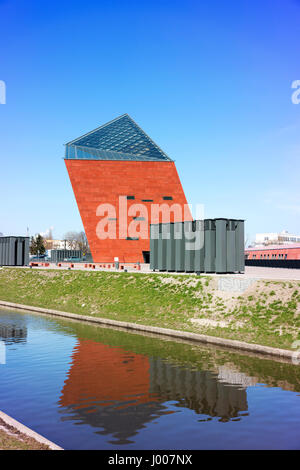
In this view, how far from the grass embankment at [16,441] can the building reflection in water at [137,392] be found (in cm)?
167

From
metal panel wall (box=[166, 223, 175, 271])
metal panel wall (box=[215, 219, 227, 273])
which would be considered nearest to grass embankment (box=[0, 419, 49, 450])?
metal panel wall (box=[215, 219, 227, 273])

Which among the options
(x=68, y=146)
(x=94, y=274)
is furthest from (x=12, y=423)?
(x=68, y=146)

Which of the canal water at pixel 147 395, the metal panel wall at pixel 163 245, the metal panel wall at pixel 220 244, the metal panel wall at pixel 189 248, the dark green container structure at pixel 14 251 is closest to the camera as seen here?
the canal water at pixel 147 395

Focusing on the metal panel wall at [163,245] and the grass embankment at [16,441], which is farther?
the metal panel wall at [163,245]

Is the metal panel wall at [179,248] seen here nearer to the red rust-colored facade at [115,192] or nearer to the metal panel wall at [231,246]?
the metal panel wall at [231,246]

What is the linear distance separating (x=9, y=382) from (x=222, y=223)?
923 inches

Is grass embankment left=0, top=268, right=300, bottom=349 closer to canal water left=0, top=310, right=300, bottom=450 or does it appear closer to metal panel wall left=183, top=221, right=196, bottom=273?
canal water left=0, top=310, right=300, bottom=450

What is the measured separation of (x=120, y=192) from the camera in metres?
76.3

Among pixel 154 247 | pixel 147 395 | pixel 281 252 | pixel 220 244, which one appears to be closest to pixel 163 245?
pixel 154 247

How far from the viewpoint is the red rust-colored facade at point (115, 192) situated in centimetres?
7488

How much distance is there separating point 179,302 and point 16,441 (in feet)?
63.0

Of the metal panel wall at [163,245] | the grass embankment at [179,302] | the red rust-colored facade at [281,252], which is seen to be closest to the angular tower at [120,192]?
the red rust-colored facade at [281,252]
